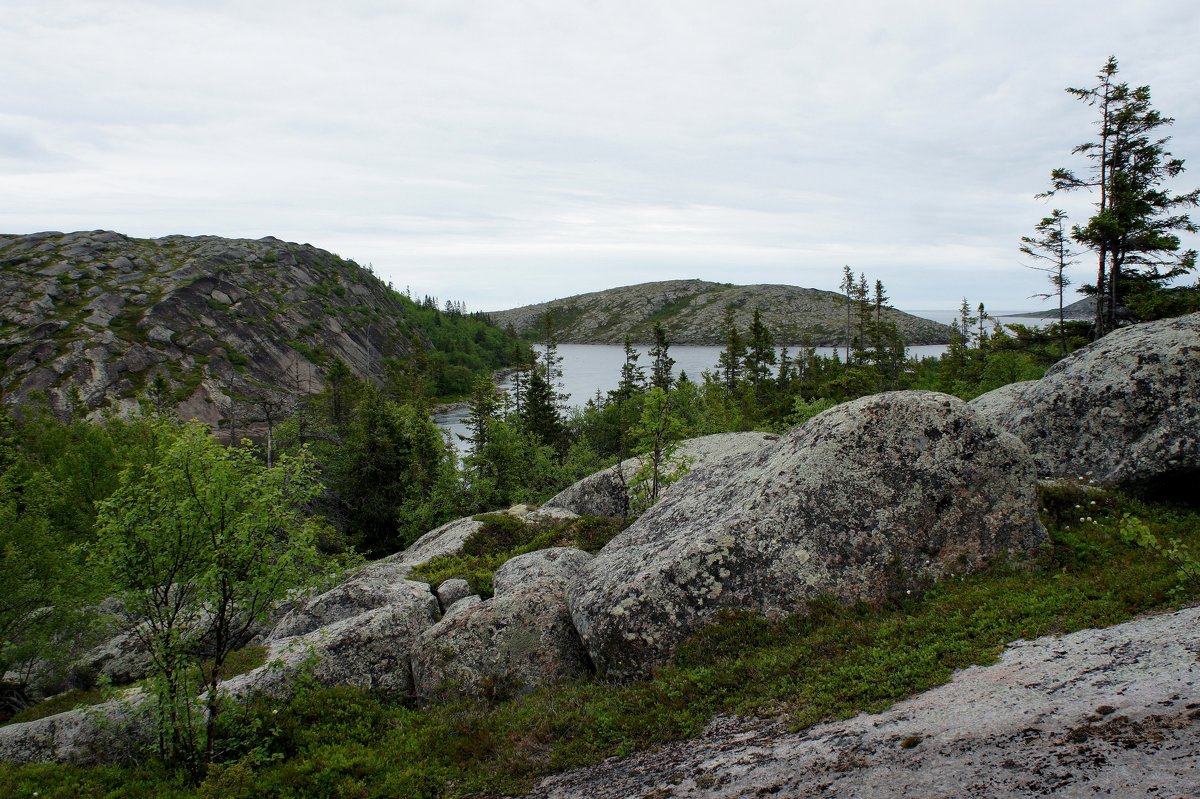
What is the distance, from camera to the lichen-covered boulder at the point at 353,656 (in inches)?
509

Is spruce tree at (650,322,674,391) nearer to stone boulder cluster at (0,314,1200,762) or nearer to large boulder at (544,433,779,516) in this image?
large boulder at (544,433,779,516)

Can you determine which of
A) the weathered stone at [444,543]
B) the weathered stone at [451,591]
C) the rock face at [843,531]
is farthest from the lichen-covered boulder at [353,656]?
the weathered stone at [444,543]

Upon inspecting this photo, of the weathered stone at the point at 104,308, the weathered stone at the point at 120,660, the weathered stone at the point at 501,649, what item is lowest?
the weathered stone at the point at 120,660

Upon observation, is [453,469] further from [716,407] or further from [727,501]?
[727,501]

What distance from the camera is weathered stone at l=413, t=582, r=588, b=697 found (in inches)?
496

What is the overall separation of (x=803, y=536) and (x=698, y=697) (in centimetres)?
388

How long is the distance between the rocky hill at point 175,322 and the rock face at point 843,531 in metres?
96.7

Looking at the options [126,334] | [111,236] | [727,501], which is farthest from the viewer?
[111,236]

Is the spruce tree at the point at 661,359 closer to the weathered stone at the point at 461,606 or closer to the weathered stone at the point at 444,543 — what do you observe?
the weathered stone at the point at 444,543

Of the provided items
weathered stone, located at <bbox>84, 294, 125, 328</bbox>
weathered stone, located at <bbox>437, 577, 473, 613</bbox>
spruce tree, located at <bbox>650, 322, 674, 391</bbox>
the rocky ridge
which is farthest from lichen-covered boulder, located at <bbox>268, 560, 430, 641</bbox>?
weathered stone, located at <bbox>84, 294, 125, 328</bbox>

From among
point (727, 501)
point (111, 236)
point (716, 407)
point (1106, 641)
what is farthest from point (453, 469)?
point (111, 236)

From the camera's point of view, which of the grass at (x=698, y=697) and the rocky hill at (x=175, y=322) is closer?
the grass at (x=698, y=697)

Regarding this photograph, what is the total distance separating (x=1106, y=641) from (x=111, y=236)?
232782 mm

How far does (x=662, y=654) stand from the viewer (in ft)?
35.6
